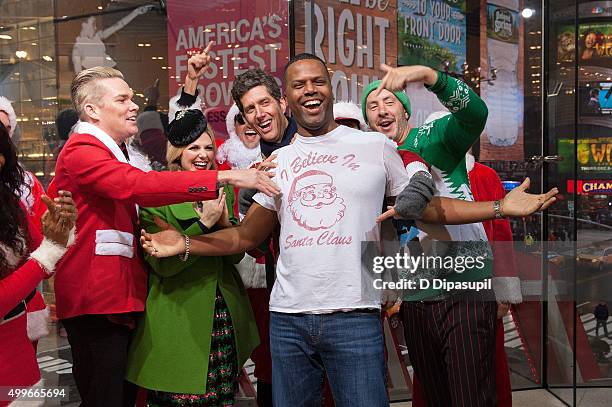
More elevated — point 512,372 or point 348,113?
point 348,113

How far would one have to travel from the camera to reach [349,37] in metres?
3.57

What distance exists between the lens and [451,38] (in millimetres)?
3650

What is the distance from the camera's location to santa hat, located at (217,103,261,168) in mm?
3330

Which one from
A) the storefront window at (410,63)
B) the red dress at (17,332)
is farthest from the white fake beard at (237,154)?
the red dress at (17,332)

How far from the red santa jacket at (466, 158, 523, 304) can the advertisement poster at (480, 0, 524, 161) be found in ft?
2.30

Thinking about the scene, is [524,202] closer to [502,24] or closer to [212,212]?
[212,212]

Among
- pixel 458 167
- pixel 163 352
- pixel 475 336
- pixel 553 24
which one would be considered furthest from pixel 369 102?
pixel 553 24

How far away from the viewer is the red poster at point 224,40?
3.52 metres

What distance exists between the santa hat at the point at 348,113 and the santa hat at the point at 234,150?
0.52m

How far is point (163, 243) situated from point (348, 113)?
3.78 feet

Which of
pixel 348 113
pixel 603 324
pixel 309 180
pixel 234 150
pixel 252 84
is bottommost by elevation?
pixel 603 324

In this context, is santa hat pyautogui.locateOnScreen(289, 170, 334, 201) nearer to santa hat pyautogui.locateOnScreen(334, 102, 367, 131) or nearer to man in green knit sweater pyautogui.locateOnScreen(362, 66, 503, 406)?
man in green knit sweater pyautogui.locateOnScreen(362, 66, 503, 406)

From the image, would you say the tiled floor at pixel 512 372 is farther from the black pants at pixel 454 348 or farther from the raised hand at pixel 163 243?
the black pants at pixel 454 348

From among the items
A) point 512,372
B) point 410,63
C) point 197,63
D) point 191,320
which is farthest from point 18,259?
point 512,372
